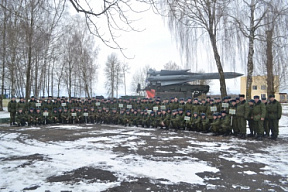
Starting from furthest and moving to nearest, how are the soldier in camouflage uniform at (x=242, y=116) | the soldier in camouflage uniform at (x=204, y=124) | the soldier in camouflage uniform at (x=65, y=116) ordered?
the soldier in camouflage uniform at (x=65, y=116) < the soldier in camouflage uniform at (x=204, y=124) < the soldier in camouflage uniform at (x=242, y=116)

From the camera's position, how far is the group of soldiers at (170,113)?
8391 millimetres

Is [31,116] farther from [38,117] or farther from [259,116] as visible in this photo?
[259,116]

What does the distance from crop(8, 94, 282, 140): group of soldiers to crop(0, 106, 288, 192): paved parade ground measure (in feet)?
3.82

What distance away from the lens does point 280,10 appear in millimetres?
11023

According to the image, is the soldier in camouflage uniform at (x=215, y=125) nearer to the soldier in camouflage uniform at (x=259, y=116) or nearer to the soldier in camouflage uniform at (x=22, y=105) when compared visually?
the soldier in camouflage uniform at (x=259, y=116)

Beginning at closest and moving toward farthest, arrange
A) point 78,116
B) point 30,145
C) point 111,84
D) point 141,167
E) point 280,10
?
1. point 141,167
2. point 30,145
3. point 280,10
4. point 78,116
5. point 111,84

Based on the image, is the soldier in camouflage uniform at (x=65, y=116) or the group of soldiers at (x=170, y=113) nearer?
the group of soldiers at (x=170, y=113)

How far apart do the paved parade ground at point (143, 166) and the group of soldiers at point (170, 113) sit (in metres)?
1.16

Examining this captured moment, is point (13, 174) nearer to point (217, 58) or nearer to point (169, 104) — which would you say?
point (169, 104)

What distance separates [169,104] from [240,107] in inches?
159

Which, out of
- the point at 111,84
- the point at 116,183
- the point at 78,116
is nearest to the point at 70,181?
the point at 116,183

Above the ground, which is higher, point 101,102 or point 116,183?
point 101,102

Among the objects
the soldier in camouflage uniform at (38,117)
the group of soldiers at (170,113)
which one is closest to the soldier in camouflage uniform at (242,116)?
the group of soldiers at (170,113)

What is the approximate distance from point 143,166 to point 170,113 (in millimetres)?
6404
